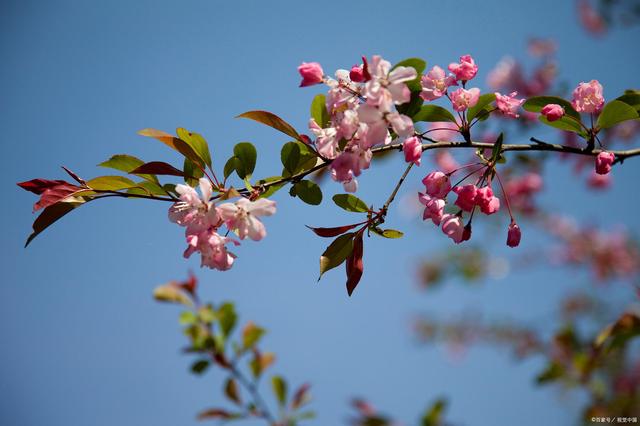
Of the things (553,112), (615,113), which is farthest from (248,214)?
(615,113)

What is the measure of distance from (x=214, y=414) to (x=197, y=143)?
5.19 ft

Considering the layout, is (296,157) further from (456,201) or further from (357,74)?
(456,201)

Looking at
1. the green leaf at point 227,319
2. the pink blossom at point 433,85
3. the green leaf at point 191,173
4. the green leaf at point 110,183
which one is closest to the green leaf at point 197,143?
the green leaf at point 191,173

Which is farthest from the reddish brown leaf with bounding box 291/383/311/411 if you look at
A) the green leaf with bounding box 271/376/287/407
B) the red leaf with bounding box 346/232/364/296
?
the red leaf with bounding box 346/232/364/296

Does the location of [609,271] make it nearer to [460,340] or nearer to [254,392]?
[460,340]

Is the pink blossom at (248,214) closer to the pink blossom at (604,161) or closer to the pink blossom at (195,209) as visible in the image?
the pink blossom at (195,209)

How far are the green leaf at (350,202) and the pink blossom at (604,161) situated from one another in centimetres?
51

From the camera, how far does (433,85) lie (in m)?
1.05

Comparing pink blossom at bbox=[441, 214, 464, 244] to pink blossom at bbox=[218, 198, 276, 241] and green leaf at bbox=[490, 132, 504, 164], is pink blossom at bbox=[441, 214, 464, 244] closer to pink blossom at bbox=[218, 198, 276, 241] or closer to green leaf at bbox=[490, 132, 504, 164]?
green leaf at bbox=[490, 132, 504, 164]

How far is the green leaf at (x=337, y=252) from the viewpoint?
3.44 ft

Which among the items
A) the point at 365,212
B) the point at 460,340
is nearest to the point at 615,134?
the point at 460,340

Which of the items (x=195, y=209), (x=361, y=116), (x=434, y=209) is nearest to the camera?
(x=361, y=116)

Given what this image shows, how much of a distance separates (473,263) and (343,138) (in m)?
5.01

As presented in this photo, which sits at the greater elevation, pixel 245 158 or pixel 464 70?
pixel 464 70
